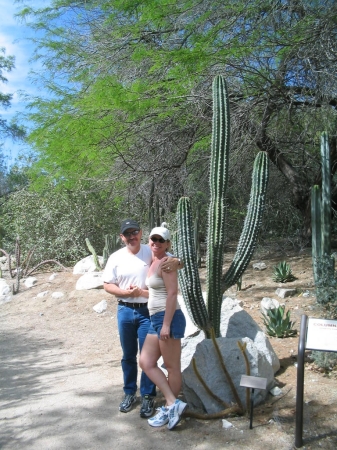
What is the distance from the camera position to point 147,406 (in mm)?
3922

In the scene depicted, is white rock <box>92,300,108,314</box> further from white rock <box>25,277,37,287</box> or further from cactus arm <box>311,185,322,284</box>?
cactus arm <box>311,185,322,284</box>

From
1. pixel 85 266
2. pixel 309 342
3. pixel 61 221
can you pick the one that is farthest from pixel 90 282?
pixel 309 342

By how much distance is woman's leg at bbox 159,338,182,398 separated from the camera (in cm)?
370

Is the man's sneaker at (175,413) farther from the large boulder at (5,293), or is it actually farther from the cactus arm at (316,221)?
the large boulder at (5,293)

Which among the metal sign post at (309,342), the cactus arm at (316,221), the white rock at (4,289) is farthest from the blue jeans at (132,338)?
the white rock at (4,289)

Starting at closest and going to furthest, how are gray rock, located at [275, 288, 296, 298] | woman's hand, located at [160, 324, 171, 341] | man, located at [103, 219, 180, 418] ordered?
woman's hand, located at [160, 324, 171, 341] → man, located at [103, 219, 180, 418] → gray rock, located at [275, 288, 296, 298]

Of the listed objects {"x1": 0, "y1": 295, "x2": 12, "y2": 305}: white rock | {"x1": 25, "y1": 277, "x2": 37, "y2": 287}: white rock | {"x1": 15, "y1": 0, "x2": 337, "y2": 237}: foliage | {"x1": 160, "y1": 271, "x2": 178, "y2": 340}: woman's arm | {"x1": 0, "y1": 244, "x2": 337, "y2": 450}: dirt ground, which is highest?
{"x1": 15, "y1": 0, "x2": 337, "y2": 237}: foliage

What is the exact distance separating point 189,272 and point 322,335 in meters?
1.42

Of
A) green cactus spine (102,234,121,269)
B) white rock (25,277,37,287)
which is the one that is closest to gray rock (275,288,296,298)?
green cactus spine (102,234,121,269)

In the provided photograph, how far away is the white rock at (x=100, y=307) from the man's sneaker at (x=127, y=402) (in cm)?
420

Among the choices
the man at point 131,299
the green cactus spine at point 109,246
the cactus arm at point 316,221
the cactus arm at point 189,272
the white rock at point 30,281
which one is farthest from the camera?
the white rock at point 30,281

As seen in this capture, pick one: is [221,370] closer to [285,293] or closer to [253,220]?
[253,220]

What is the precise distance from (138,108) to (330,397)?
19.2 feet

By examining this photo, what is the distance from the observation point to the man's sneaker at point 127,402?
4030 mm
